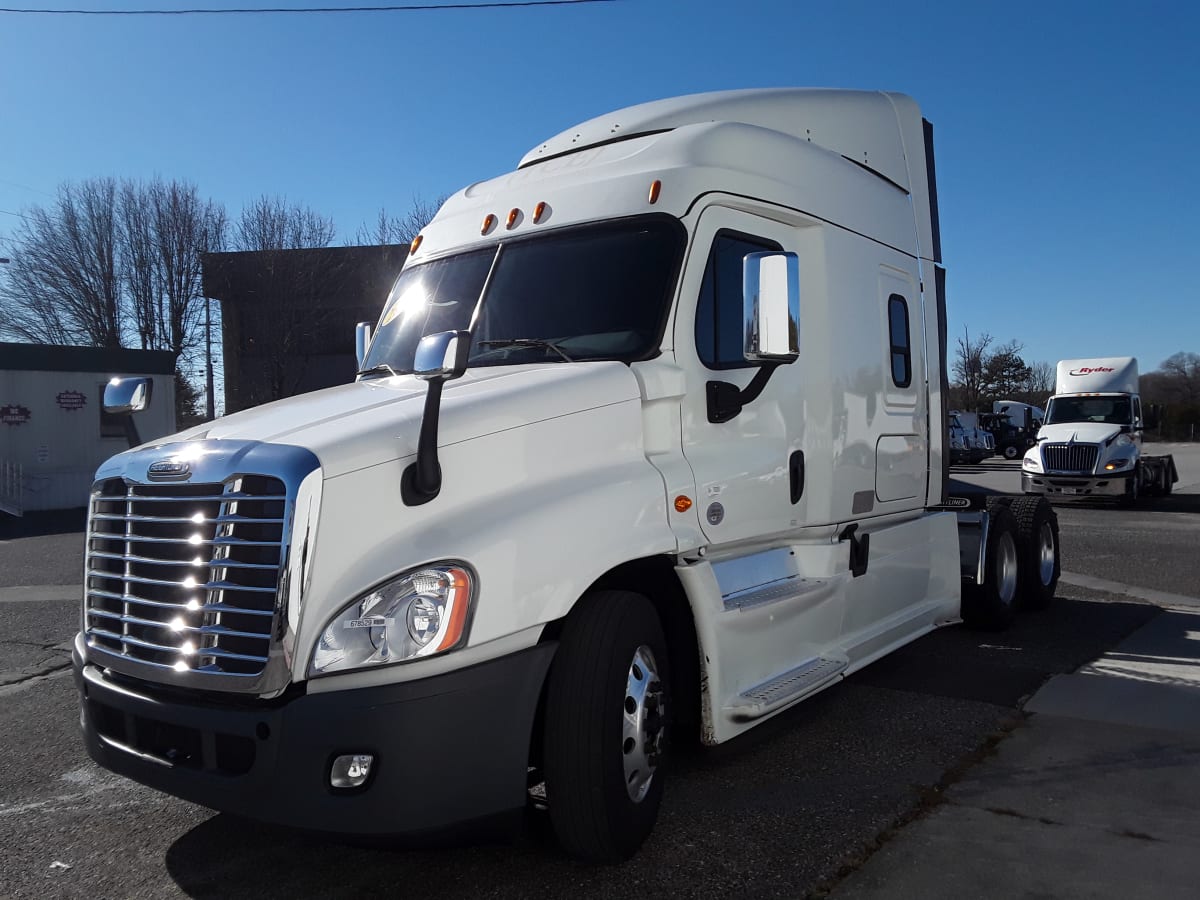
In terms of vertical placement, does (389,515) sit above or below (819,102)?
below

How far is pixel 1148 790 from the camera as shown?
4352 mm

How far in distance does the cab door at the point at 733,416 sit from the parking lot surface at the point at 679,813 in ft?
3.55

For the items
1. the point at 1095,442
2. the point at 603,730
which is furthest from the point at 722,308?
the point at 1095,442

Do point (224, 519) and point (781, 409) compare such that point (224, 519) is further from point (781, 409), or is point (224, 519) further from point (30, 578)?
point (30, 578)

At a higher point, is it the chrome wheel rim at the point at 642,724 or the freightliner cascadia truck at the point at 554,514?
the freightliner cascadia truck at the point at 554,514

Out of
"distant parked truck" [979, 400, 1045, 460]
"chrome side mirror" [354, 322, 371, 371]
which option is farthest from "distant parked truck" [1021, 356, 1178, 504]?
"distant parked truck" [979, 400, 1045, 460]

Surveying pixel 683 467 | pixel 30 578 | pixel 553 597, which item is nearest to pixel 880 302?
pixel 683 467

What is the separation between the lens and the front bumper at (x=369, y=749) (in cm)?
296

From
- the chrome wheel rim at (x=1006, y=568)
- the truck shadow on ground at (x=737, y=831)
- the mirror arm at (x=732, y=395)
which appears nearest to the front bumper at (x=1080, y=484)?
the chrome wheel rim at (x=1006, y=568)

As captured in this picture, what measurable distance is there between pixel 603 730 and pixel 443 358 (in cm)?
138

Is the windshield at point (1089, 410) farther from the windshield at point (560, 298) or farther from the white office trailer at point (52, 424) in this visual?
the white office trailer at point (52, 424)

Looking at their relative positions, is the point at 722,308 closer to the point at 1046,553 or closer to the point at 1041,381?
the point at 1046,553

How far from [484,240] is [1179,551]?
36.8ft

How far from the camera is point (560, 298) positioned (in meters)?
4.42
